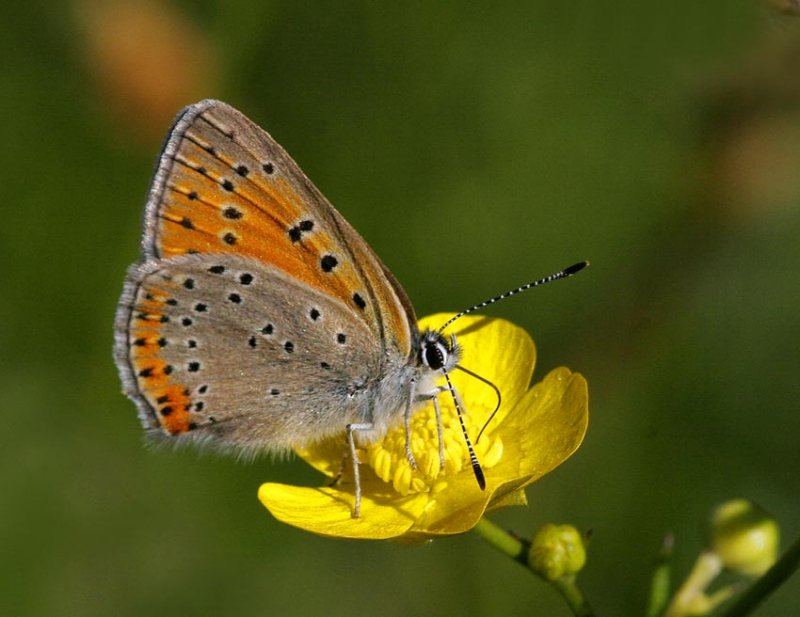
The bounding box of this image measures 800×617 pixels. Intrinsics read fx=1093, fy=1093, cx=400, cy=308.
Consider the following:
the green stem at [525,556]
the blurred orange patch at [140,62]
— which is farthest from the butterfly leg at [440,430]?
the blurred orange patch at [140,62]

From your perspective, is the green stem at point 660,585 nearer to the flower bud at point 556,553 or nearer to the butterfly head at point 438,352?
the flower bud at point 556,553

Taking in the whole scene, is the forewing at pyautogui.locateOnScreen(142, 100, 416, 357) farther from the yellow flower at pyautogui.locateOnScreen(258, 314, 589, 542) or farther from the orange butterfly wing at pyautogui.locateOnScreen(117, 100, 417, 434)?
the yellow flower at pyautogui.locateOnScreen(258, 314, 589, 542)

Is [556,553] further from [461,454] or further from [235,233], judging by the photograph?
[235,233]

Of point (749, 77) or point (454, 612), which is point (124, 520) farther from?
point (749, 77)

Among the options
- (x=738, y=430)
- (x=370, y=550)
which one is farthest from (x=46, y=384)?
(x=738, y=430)

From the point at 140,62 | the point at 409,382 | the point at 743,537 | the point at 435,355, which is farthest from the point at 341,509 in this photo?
the point at 140,62

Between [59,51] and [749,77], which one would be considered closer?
[749,77]

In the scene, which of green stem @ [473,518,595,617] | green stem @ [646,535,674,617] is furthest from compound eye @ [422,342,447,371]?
green stem @ [646,535,674,617]
